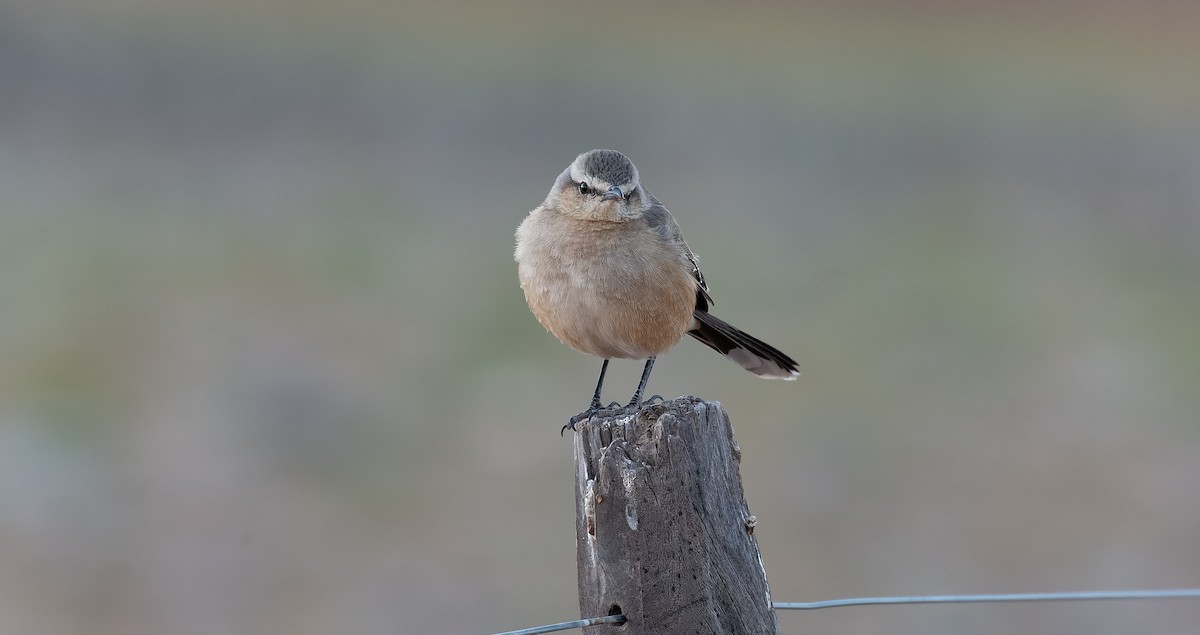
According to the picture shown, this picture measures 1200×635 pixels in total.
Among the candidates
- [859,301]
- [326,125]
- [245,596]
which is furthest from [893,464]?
[326,125]

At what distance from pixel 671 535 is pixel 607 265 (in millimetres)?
2329

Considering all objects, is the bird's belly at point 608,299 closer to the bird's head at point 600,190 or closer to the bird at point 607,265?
the bird at point 607,265

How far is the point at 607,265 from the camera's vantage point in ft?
17.8

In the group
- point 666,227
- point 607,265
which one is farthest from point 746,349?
point 607,265

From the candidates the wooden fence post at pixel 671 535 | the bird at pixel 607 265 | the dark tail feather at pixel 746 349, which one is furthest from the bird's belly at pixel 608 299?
the wooden fence post at pixel 671 535

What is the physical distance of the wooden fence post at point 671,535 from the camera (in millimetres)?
3219

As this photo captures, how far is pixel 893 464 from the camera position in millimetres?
10898

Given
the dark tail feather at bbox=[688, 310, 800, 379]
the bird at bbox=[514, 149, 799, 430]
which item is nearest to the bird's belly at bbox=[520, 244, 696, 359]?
the bird at bbox=[514, 149, 799, 430]

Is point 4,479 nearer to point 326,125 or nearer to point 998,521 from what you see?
point 326,125

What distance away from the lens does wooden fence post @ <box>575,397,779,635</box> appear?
3219 mm

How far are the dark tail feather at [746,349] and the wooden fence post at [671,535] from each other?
2.89 metres

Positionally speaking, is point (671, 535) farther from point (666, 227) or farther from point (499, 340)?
point (499, 340)

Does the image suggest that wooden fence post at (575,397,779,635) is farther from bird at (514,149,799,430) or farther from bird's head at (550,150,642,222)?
bird's head at (550,150,642,222)

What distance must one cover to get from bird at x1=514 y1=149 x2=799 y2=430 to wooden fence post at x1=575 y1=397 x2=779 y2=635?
2.08 metres
